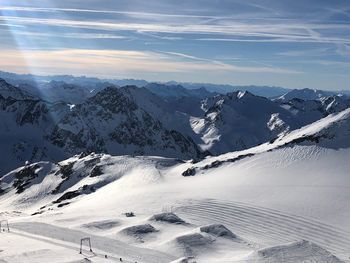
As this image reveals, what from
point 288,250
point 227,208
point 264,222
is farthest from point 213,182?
point 288,250

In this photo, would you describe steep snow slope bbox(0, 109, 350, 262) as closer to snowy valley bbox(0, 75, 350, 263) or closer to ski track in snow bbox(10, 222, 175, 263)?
snowy valley bbox(0, 75, 350, 263)

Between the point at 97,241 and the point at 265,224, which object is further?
the point at 265,224

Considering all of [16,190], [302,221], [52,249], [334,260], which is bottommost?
[16,190]

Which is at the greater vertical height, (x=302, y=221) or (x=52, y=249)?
(x=52, y=249)

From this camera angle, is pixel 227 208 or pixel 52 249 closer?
pixel 52 249

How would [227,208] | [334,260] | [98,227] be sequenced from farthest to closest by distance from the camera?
[227,208] → [98,227] → [334,260]

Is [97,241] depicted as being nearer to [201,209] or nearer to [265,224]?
[201,209]

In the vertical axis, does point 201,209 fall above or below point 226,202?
above

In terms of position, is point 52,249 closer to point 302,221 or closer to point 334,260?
point 334,260

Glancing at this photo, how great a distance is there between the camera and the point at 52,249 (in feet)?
130

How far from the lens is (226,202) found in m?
66.5

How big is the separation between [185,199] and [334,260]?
32932mm

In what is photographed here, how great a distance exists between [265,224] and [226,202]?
935cm

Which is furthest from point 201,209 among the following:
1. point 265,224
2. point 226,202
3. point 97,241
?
point 97,241
